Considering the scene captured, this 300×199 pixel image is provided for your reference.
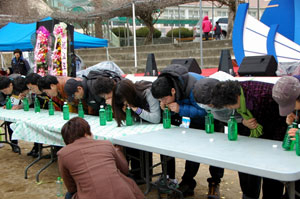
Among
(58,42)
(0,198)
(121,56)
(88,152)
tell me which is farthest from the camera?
(121,56)

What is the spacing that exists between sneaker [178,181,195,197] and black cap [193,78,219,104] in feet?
3.41

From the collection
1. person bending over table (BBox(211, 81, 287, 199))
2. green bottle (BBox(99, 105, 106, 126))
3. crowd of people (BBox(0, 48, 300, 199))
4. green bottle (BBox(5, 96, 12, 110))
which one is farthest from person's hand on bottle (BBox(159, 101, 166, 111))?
green bottle (BBox(5, 96, 12, 110))

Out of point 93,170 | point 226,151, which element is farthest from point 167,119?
point 93,170

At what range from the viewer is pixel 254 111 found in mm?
2363

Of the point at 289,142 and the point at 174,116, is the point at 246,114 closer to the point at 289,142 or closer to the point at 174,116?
the point at 289,142

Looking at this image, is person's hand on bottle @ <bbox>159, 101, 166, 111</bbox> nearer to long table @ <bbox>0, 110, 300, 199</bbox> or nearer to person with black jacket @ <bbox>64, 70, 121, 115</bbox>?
long table @ <bbox>0, 110, 300, 199</bbox>

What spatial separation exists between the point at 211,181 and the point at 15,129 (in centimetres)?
224

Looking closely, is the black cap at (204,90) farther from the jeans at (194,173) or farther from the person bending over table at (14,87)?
the person bending over table at (14,87)

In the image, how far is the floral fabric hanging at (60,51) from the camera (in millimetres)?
5160

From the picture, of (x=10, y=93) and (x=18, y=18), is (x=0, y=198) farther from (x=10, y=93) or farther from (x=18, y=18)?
(x=18, y=18)

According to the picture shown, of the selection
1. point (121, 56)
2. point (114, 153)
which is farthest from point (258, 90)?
point (121, 56)

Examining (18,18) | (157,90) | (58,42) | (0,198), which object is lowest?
(0,198)

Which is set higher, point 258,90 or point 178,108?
point 258,90

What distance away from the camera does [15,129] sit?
3.79 m
